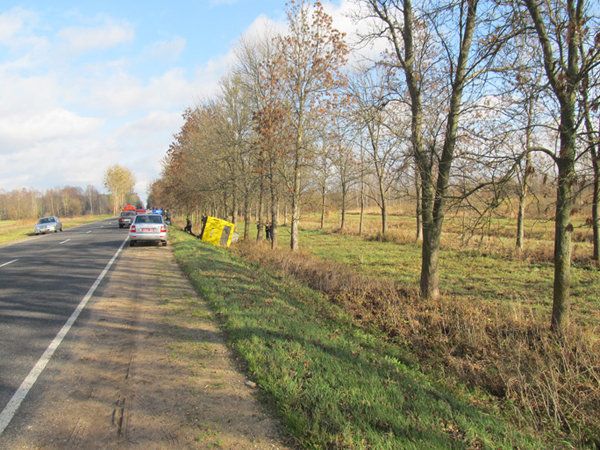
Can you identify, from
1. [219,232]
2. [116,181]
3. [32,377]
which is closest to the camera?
[32,377]

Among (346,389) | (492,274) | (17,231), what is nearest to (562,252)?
(346,389)

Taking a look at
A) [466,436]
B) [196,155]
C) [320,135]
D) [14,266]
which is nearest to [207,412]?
[466,436]

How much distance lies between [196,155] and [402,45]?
66.1 ft

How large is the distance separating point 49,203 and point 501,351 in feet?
476

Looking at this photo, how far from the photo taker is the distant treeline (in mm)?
90312

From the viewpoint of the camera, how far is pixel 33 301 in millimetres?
7457

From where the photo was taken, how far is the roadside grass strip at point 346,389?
10.6 feet

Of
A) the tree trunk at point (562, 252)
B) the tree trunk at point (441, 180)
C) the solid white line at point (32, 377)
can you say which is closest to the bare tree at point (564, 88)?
the tree trunk at point (562, 252)

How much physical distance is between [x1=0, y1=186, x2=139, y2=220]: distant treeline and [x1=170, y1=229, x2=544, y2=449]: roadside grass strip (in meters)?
94.1

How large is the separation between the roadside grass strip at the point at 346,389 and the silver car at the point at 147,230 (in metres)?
11.9

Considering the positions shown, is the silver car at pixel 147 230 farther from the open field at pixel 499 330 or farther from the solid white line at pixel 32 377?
the solid white line at pixel 32 377

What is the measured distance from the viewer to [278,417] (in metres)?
3.48

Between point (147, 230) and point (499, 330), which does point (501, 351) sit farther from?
point (147, 230)

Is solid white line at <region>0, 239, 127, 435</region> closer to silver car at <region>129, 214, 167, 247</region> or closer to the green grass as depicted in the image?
the green grass
